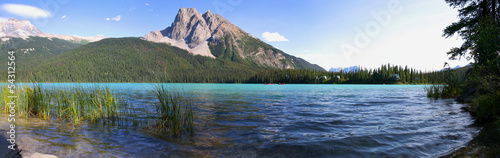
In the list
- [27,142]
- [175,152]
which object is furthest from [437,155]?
[27,142]

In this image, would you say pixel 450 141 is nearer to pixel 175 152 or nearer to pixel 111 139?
pixel 175 152

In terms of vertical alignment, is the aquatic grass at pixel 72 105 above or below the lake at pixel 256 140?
above

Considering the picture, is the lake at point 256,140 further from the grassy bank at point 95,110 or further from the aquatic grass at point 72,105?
the aquatic grass at point 72,105

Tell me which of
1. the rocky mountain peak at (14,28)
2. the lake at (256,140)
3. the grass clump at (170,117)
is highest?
the rocky mountain peak at (14,28)

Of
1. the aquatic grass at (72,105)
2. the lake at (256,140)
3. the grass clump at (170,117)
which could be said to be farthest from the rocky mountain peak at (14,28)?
the grass clump at (170,117)

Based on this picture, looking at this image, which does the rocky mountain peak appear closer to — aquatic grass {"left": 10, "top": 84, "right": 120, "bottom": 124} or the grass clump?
aquatic grass {"left": 10, "top": 84, "right": 120, "bottom": 124}

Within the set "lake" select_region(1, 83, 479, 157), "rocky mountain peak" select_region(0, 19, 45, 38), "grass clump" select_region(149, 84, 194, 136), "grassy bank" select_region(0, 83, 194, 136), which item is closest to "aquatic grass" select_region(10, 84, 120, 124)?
"grassy bank" select_region(0, 83, 194, 136)

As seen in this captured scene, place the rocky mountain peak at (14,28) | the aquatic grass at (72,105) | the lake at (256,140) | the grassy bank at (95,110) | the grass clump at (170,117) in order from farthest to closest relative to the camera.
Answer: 1. the rocky mountain peak at (14,28)
2. the aquatic grass at (72,105)
3. the grassy bank at (95,110)
4. the grass clump at (170,117)
5. the lake at (256,140)

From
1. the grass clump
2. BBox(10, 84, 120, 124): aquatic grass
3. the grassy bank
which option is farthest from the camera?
BBox(10, 84, 120, 124): aquatic grass

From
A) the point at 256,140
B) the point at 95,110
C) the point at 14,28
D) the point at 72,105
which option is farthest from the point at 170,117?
the point at 14,28

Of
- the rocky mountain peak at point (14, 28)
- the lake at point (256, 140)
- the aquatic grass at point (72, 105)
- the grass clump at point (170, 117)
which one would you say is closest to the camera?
the lake at point (256, 140)

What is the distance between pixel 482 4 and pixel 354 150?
22.3 m

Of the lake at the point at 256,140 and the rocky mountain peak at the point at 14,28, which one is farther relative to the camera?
the rocky mountain peak at the point at 14,28

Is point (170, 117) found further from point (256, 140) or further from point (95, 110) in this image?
point (95, 110)
